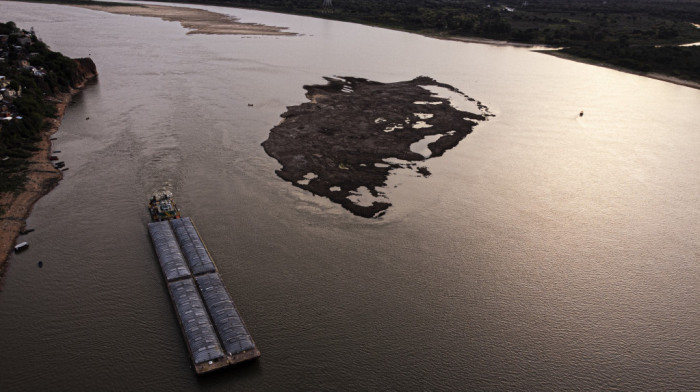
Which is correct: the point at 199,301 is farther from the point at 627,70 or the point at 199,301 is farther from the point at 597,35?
the point at 597,35

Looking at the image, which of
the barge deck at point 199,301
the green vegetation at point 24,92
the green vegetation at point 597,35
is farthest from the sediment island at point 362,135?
the green vegetation at point 597,35

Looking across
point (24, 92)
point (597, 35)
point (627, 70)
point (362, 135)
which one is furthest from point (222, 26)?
point (597, 35)

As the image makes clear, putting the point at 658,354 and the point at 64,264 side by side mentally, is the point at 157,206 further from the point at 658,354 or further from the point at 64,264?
the point at 658,354

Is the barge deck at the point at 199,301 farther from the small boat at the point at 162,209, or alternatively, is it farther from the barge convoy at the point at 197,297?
the small boat at the point at 162,209

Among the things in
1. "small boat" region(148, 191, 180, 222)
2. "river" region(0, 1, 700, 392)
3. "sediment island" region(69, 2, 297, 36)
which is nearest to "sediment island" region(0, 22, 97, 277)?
"river" region(0, 1, 700, 392)

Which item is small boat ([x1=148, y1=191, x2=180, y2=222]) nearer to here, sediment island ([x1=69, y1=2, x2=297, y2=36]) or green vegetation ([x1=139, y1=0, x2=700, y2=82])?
sediment island ([x1=69, y1=2, x2=297, y2=36])

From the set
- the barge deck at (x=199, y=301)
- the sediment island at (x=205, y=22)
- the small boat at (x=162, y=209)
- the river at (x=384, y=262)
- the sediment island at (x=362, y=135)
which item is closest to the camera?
the barge deck at (x=199, y=301)
